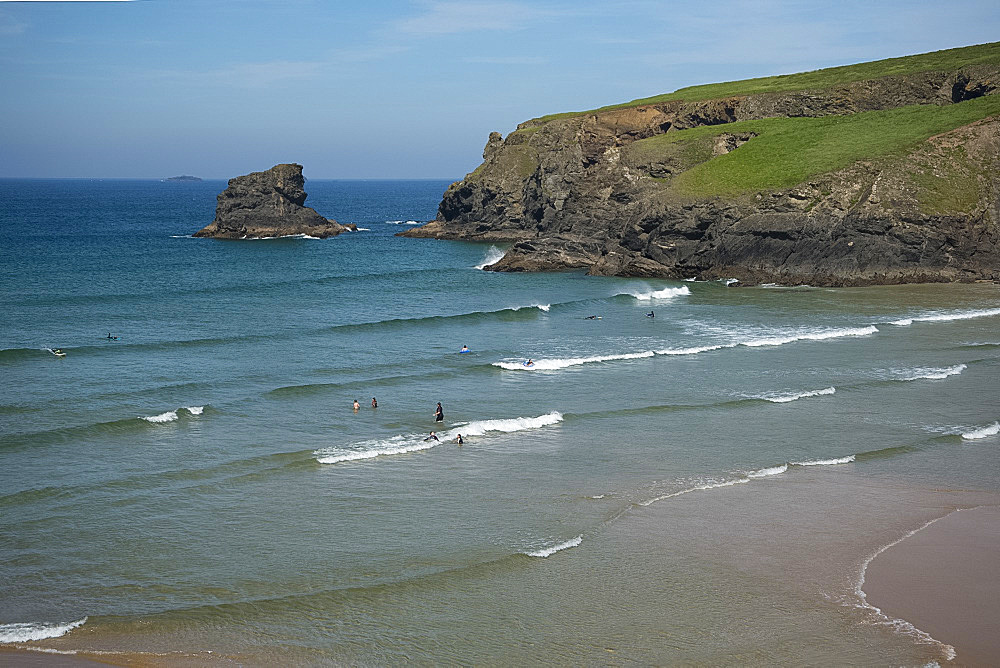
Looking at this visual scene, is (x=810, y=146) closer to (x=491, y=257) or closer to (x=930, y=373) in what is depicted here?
(x=491, y=257)

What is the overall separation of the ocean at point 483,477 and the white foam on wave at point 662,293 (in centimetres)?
579

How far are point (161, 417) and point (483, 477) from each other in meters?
12.5

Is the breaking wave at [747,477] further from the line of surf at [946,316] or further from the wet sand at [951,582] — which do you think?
the line of surf at [946,316]

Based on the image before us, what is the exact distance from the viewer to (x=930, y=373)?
1390 inches

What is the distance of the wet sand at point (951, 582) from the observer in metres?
15.3

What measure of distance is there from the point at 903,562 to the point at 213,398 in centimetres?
2416

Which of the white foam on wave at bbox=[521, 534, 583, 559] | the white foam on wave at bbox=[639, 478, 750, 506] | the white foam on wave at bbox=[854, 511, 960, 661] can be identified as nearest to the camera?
the white foam on wave at bbox=[854, 511, 960, 661]

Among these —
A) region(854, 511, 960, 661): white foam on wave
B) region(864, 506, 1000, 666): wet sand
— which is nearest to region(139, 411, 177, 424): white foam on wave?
region(854, 511, 960, 661): white foam on wave

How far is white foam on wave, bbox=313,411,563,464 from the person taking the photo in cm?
→ 2642

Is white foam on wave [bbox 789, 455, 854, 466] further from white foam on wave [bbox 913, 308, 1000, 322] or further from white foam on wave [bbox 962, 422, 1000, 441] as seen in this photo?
white foam on wave [bbox 913, 308, 1000, 322]

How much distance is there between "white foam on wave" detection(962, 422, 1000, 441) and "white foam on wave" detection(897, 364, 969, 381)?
662cm

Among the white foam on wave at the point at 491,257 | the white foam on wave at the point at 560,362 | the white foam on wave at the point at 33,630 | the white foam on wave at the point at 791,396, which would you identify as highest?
the white foam on wave at the point at 491,257

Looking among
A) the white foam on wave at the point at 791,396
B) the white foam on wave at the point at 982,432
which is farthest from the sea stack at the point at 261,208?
the white foam on wave at the point at 982,432

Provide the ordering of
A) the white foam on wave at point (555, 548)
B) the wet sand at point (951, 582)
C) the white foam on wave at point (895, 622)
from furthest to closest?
the white foam on wave at point (555, 548) → the wet sand at point (951, 582) → the white foam on wave at point (895, 622)
